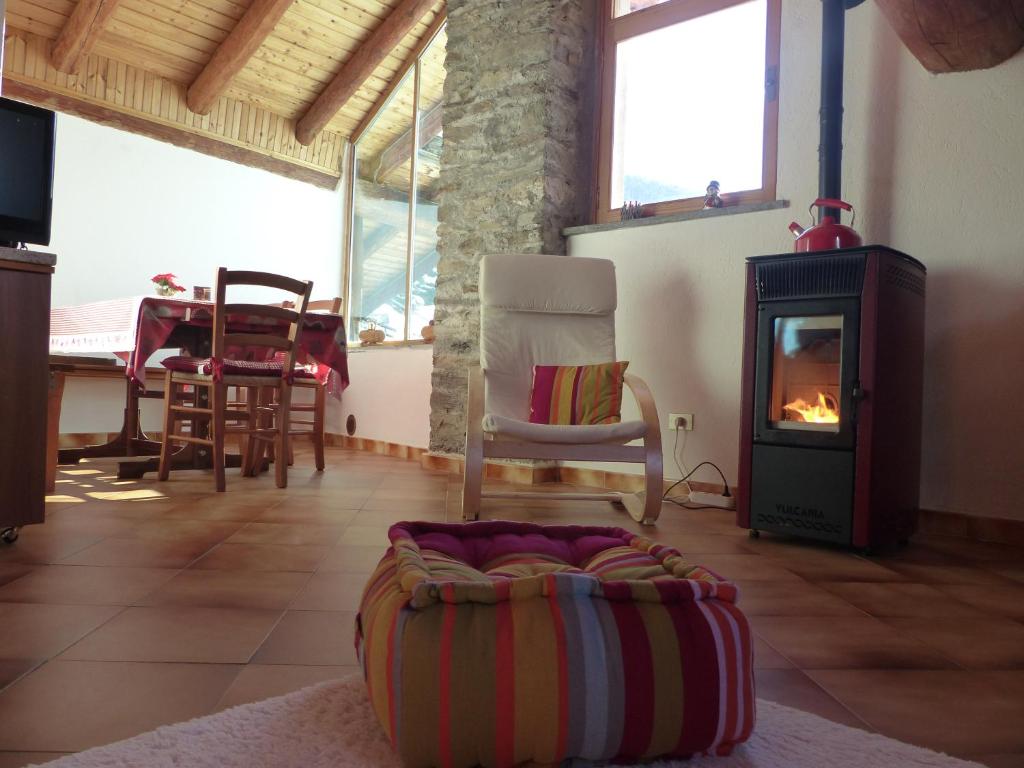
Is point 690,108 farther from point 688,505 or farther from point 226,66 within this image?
point 226,66

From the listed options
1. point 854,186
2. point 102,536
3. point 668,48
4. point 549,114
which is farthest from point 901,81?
point 102,536

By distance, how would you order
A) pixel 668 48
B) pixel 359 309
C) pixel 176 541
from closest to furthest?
pixel 176 541, pixel 668 48, pixel 359 309

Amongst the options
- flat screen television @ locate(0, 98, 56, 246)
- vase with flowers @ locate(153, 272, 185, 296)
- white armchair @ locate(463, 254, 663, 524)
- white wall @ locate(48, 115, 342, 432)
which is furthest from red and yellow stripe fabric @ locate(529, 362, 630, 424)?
white wall @ locate(48, 115, 342, 432)

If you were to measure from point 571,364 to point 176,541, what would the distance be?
5.49ft

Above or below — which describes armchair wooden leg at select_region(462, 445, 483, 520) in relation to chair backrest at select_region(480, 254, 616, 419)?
below

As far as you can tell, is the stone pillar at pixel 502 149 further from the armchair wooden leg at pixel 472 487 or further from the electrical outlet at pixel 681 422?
the armchair wooden leg at pixel 472 487

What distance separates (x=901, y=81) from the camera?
8.74 ft

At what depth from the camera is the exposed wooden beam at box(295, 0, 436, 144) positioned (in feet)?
16.7

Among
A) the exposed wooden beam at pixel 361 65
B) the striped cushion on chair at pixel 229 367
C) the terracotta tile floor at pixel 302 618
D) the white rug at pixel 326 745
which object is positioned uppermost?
the exposed wooden beam at pixel 361 65

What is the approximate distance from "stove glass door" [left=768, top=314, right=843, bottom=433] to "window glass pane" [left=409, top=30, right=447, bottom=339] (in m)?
3.07

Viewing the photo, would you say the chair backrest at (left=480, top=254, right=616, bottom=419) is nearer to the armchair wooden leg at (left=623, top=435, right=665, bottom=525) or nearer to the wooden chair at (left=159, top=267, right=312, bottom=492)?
the armchair wooden leg at (left=623, top=435, right=665, bottom=525)

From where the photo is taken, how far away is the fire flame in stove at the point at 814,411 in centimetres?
228

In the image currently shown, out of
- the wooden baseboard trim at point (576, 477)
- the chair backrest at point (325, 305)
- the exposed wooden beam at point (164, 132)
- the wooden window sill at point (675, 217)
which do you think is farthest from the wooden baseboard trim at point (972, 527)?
the exposed wooden beam at point (164, 132)

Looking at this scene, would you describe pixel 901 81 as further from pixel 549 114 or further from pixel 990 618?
pixel 990 618
